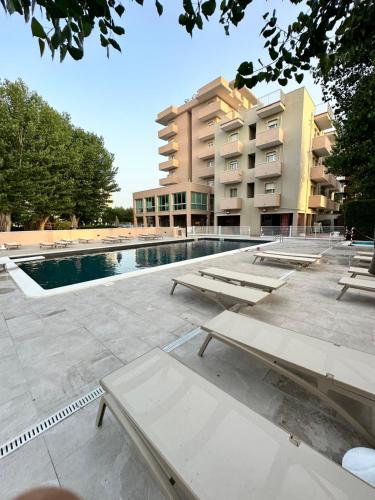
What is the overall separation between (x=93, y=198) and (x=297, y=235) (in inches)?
844

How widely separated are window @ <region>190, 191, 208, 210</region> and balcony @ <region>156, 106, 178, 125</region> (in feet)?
48.7

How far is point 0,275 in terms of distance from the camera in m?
7.41

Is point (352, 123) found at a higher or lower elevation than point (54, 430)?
higher

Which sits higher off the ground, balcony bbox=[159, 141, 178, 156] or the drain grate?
balcony bbox=[159, 141, 178, 156]

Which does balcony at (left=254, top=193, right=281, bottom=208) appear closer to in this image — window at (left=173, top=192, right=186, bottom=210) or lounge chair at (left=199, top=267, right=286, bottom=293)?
window at (left=173, top=192, right=186, bottom=210)

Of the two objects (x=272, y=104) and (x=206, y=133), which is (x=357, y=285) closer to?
(x=272, y=104)

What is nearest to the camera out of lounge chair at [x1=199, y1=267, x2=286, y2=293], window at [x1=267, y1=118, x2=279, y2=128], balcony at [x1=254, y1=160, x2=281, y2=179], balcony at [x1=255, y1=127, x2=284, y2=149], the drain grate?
the drain grate

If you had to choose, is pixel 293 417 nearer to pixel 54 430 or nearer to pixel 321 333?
pixel 321 333

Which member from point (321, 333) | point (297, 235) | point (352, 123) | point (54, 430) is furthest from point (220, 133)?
point (54, 430)

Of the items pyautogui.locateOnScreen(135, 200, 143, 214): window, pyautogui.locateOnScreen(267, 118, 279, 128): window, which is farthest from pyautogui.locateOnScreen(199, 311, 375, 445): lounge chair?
pyautogui.locateOnScreen(135, 200, 143, 214): window

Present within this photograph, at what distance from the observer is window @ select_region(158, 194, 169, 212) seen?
3144cm

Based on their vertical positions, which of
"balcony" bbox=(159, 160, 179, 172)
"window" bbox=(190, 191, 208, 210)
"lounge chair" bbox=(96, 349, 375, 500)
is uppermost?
"balcony" bbox=(159, 160, 179, 172)

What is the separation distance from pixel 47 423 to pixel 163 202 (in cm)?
3154

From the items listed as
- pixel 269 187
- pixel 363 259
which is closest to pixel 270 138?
pixel 269 187
